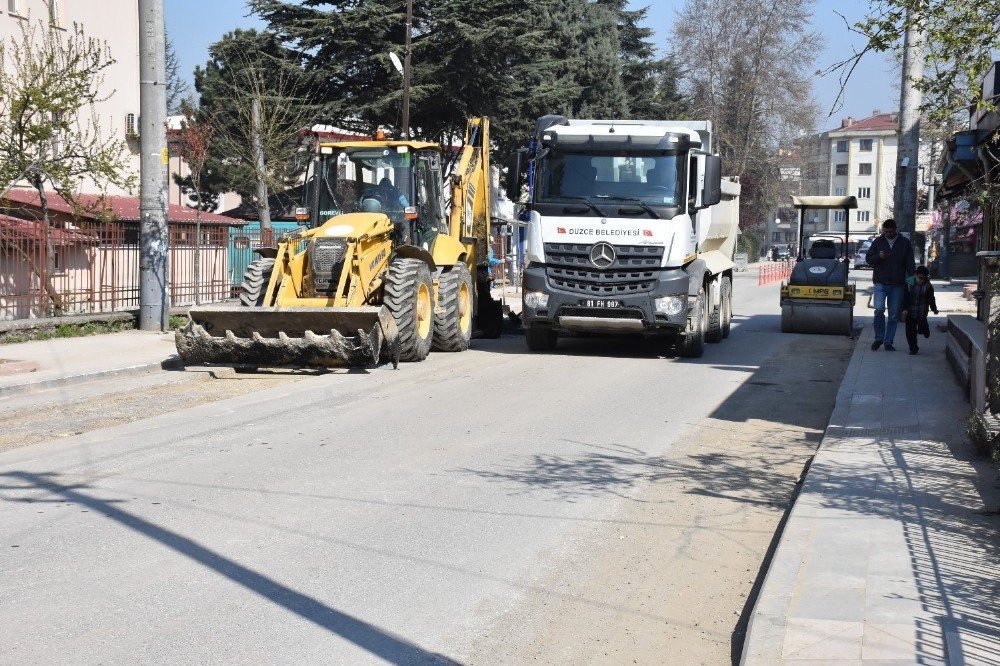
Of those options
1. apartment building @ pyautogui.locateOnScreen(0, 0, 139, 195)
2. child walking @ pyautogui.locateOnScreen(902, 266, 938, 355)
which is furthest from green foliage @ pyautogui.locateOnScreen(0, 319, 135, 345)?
apartment building @ pyautogui.locateOnScreen(0, 0, 139, 195)

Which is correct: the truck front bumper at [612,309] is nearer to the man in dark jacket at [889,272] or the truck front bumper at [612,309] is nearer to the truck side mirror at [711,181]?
the truck side mirror at [711,181]

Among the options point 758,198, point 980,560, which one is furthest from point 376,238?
point 758,198

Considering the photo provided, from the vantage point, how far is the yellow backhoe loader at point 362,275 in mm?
13641

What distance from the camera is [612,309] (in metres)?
15.8

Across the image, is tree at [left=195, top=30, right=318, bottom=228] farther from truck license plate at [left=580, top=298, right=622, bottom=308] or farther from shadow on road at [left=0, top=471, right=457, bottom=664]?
shadow on road at [left=0, top=471, right=457, bottom=664]

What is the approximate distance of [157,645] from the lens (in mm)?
4863

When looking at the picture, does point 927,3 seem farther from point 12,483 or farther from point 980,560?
point 12,483

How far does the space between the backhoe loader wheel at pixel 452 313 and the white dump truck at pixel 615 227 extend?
1.02m

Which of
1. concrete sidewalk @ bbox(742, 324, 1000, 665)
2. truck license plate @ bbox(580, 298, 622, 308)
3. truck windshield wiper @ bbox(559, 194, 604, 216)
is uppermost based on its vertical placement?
truck windshield wiper @ bbox(559, 194, 604, 216)

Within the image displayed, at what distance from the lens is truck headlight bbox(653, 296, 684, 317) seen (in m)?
15.6

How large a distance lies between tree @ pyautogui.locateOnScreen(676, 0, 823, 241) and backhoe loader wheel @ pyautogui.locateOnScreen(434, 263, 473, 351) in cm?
4466

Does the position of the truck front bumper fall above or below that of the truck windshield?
below

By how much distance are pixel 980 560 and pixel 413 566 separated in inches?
120

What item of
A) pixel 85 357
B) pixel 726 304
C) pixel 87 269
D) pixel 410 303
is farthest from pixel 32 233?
pixel 726 304
